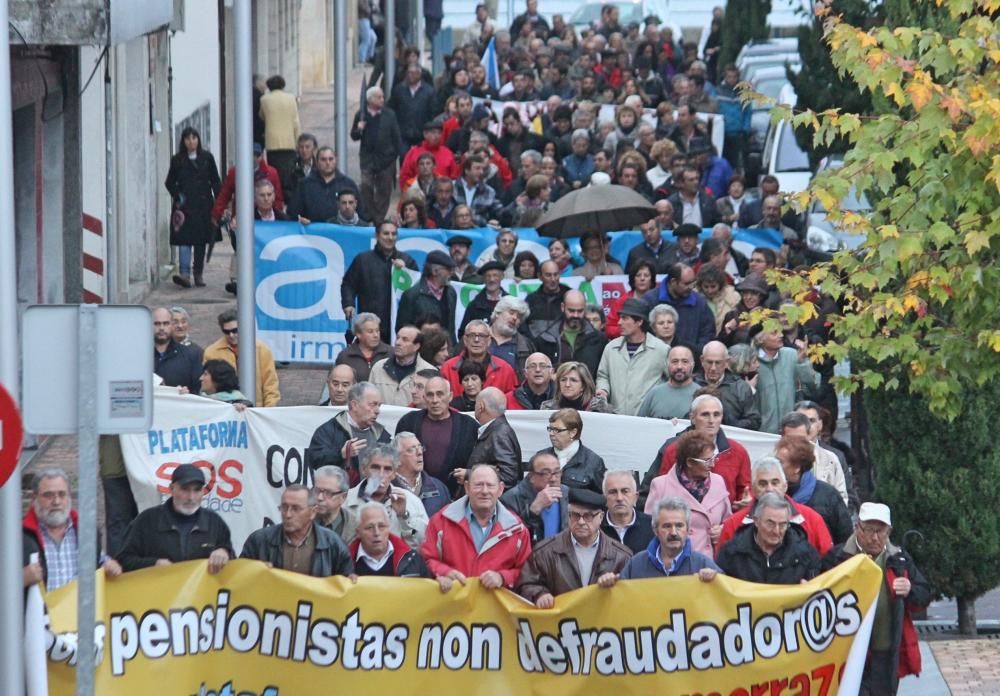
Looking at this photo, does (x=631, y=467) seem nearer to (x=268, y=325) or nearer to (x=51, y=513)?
(x=51, y=513)

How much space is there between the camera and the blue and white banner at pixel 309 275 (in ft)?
68.0

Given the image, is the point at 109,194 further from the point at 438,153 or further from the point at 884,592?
the point at 884,592

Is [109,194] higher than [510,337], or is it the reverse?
[109,194]

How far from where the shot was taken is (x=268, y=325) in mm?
20734

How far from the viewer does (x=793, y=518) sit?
11359 mm

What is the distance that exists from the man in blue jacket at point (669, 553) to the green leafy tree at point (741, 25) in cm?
2631

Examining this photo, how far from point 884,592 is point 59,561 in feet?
13.5

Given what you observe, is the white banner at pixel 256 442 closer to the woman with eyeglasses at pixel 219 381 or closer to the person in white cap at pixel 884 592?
the woman with eyeglasses at pixel 219 381

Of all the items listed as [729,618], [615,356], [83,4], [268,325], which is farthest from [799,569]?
[268,325]

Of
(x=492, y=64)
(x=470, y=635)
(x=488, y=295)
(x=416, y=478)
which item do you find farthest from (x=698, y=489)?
(x=492, y=64)

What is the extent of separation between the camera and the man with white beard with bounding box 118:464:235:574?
11.2 m

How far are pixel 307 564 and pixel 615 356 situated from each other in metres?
4.86

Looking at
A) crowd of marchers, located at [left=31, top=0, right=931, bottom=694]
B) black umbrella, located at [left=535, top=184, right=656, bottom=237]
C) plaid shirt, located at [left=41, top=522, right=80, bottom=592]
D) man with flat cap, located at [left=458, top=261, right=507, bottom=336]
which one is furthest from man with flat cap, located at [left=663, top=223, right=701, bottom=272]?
plaid shirt, located at [left=41, top=522, right=80, bottom=592]

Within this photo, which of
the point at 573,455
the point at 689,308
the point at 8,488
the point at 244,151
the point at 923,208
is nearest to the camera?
the point at 8,488
